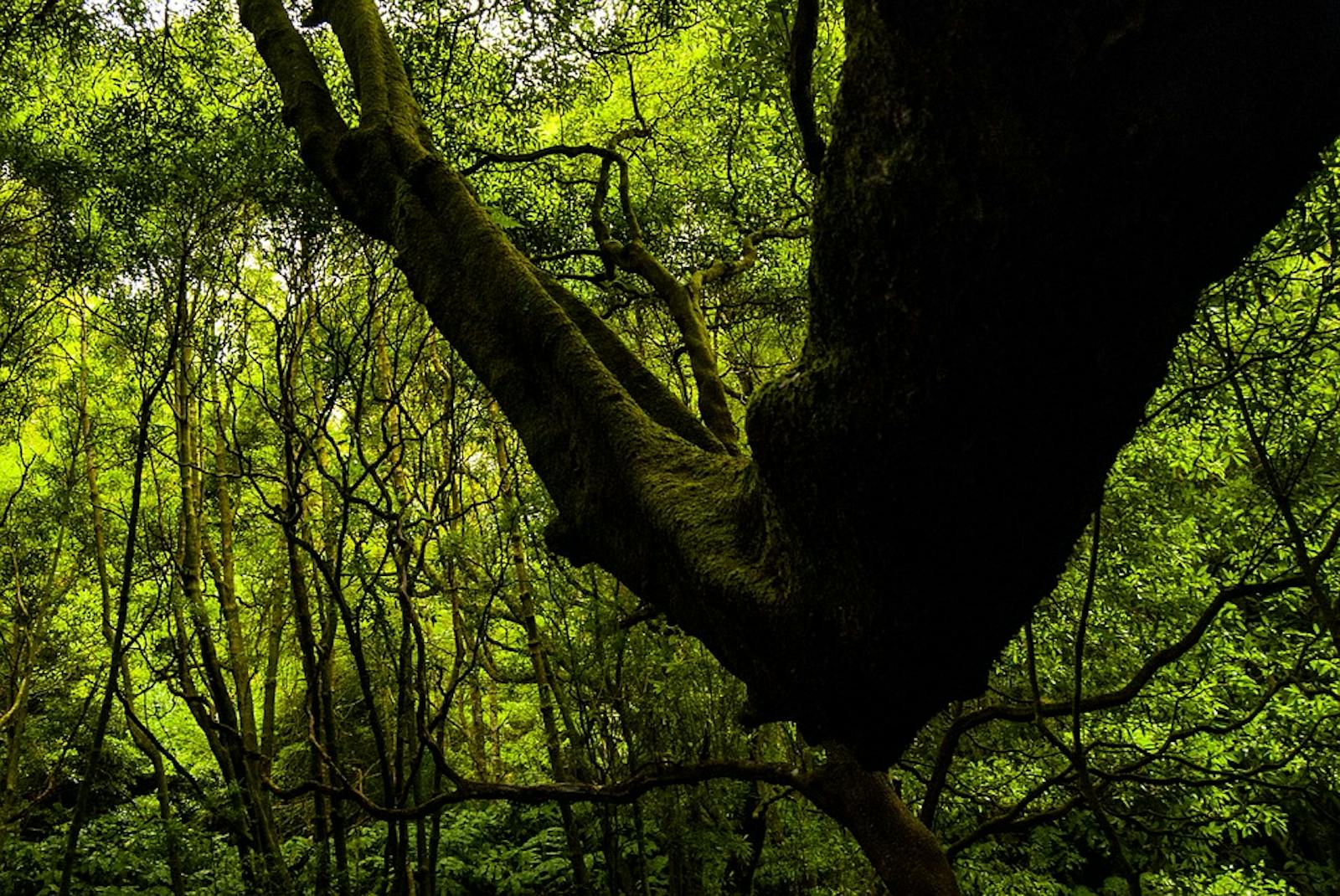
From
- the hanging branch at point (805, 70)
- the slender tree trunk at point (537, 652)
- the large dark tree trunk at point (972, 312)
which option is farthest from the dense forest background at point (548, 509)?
the large dark tree trunk at point (972, 312)

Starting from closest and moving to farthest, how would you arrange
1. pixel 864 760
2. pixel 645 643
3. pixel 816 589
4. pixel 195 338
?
pixel 816 589 < pixel 864 760 < pixel 645 643 < pixel 195 338

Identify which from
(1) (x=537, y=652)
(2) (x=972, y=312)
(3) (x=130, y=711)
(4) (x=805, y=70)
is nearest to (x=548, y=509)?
(1) (x=537, y=652)

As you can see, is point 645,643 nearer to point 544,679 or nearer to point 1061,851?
point 544,679

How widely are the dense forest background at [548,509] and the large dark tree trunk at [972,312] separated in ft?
4.85

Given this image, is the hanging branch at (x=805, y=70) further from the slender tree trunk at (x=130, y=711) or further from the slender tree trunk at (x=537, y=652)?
the slender tree trunk at (x=130, y=711)

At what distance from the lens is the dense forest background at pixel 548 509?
133 inches

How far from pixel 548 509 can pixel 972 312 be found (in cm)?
360

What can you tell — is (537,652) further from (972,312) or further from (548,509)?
(972,312)

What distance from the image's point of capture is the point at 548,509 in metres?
4.29

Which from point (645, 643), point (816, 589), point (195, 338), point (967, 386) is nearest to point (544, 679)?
point (645, 643)

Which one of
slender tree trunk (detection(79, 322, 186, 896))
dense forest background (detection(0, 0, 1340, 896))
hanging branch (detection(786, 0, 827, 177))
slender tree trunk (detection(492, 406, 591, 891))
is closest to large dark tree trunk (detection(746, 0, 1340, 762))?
hanging branch (detection(786, 0, 827, 177))

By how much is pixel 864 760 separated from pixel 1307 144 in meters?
1.13

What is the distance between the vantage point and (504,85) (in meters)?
4.62

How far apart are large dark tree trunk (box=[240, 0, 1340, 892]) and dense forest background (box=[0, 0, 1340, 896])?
1479 millimetres
